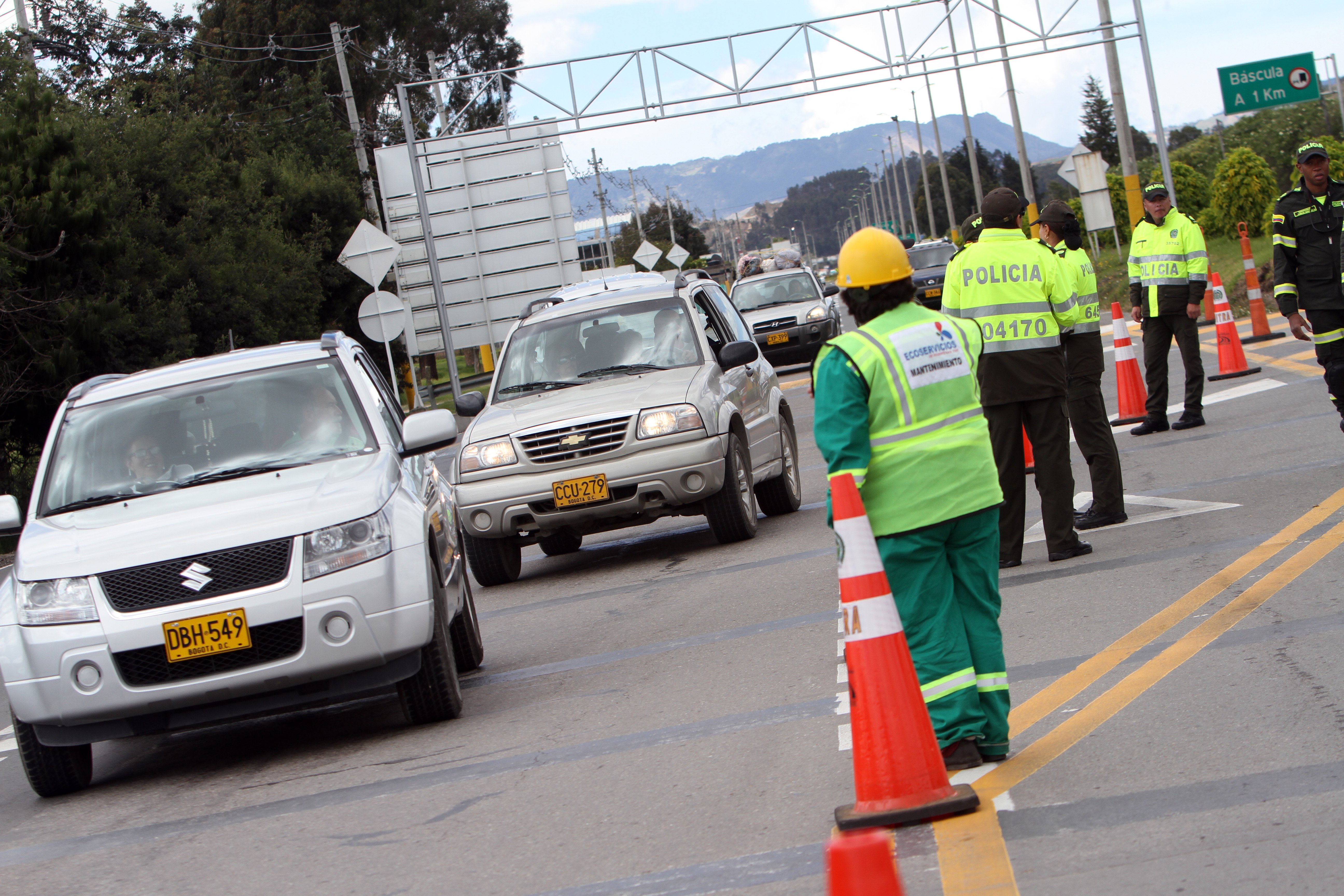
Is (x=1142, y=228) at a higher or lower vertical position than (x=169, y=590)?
higher

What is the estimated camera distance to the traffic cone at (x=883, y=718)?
438cm

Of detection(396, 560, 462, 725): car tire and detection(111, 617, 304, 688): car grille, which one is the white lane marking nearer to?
detection(396, 560, 462, 725): car tire

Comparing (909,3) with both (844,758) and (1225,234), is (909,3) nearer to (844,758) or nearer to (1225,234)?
(1225,234)

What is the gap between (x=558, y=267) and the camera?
31672 millimetres

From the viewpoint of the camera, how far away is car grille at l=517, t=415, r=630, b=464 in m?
10.3

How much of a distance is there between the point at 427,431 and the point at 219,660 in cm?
155

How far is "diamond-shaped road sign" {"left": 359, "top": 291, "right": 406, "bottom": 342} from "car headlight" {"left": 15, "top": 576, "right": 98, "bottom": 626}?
16.2m

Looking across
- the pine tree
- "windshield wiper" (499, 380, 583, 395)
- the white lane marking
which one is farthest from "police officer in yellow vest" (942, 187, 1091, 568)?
the pine tree

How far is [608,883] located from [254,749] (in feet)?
10.4

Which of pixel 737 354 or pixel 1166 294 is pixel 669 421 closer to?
pixel 737 354

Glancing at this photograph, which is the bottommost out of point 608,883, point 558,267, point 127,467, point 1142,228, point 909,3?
point 608,883

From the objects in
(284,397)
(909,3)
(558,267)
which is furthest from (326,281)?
(284,397)

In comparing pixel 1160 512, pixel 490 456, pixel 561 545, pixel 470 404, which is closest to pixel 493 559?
pixel 490 456

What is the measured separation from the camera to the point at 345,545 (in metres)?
6.40
